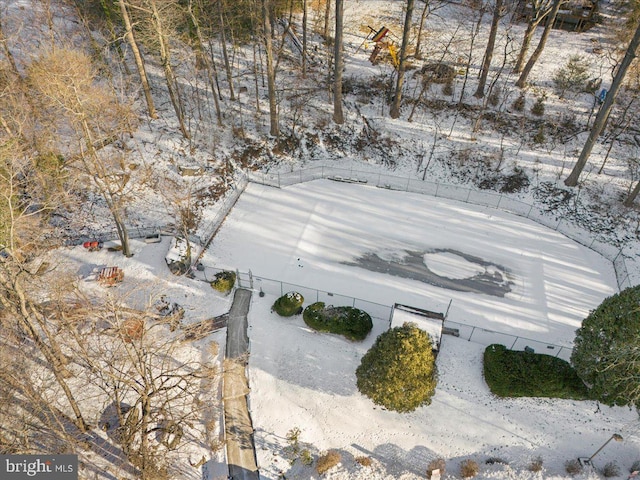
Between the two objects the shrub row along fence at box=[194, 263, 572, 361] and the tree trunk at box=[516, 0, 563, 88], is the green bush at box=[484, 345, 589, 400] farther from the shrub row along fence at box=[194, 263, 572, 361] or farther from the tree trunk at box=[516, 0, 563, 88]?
the tree trunk at box=[516, 0, 563, 88]

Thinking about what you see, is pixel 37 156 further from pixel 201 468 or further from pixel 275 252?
pixel 201 468

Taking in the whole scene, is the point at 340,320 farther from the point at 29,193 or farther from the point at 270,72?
the point at 270,72

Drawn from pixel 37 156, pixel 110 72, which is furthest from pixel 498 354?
pixel 110 72

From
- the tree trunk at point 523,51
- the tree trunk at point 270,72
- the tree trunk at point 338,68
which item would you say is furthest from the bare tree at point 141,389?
the tree trunk at point 523,51

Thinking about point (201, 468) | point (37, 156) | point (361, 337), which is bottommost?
point (201, 468)

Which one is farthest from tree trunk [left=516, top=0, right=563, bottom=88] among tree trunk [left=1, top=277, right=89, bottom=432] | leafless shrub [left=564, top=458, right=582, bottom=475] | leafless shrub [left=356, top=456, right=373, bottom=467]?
tree trunk [left=1, top=277, right=89, bottom=432]

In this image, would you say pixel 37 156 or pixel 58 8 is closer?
pixel 37 156
